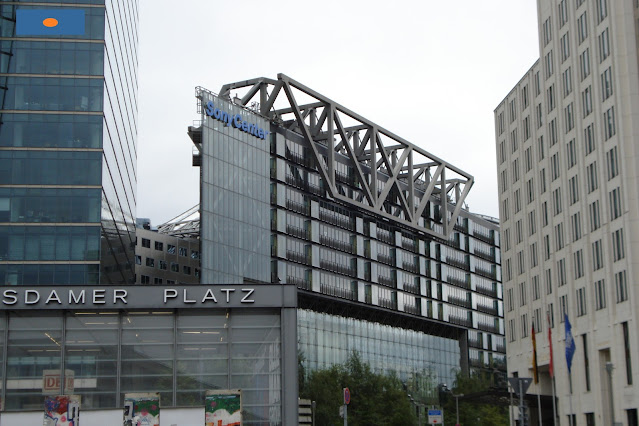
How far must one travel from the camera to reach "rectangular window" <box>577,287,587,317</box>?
102312mm

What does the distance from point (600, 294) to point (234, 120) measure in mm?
55941

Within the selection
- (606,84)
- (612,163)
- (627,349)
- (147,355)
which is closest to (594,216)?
(612,163)

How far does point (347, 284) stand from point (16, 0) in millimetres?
73049

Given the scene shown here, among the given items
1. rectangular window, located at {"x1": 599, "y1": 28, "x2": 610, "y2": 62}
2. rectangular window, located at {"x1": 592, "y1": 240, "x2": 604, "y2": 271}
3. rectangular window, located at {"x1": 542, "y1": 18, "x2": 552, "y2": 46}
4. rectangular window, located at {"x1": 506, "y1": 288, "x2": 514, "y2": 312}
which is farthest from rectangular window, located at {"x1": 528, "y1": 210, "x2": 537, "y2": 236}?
rectangular window, located at {"x1": 599, "y1": 28, "x2": 610, "y2": 62}

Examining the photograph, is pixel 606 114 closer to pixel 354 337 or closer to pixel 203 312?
pixel 203 312

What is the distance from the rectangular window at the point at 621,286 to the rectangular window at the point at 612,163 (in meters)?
9.05

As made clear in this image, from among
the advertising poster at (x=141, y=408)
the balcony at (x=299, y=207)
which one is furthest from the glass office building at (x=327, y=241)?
the advertising poster at (x=141, y=408)

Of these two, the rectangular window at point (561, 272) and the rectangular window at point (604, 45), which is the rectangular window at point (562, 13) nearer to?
the rectangular window at point (604, 45)

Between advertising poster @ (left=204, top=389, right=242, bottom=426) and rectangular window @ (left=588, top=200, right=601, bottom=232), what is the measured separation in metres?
57.2

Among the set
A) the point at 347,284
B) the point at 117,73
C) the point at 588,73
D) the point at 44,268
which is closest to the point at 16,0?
the point at 117,73

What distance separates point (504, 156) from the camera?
134 meters

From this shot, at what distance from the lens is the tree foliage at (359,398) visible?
131 metres

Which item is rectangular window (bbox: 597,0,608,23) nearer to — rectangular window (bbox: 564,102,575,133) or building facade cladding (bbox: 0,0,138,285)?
rectangular window (bbox: 564,102,575,133)

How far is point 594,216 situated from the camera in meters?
99.8
